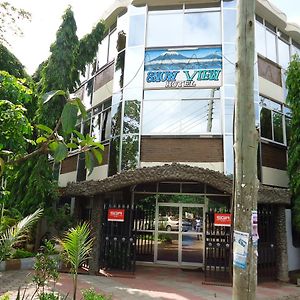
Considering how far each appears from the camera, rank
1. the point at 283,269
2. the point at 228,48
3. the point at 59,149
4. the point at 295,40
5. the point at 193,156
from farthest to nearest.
Answer: the point at 295,40 → the point at 228,48 → the point at 193,156 → the point at 283,269 → the point at 59,149

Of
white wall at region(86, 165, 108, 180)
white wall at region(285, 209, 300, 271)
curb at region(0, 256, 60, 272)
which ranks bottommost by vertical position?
curb at region(0, 256, 60, 272)

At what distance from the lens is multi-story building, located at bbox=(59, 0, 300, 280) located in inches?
430

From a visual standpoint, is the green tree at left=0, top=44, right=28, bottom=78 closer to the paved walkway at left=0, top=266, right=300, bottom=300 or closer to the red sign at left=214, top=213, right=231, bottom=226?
the paved walkway at left=0, top=266, right=300, bottom=300

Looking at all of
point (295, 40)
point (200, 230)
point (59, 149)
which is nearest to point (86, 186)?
point (200, 230)

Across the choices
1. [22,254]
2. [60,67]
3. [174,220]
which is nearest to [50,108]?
[60,67]

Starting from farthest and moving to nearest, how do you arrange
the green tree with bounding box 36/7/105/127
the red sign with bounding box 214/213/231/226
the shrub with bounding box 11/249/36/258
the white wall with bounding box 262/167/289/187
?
the white wall with bounding box 262/167/289/187 < the green tree with bounding box 36/7/105/127 < the shrub with bounding box 11/249/36/258 < the red sign with bounding box 214/213/231/226

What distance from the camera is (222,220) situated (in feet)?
32.9

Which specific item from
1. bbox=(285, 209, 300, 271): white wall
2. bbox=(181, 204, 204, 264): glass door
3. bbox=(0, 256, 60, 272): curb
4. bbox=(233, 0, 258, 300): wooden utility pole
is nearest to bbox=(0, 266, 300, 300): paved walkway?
bbox=(0, 256, 60, 272): curb

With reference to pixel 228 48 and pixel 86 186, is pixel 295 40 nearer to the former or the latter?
pixel 228 48

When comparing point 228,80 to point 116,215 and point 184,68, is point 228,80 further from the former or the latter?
point 116,215

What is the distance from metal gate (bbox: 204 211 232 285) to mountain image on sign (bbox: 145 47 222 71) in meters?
5.39

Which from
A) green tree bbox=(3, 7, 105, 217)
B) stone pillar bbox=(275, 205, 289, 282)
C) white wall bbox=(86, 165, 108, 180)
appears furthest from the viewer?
white wall bbox=(86, 165, 108, 180)

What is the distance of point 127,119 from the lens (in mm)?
12719

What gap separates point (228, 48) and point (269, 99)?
110 inches
